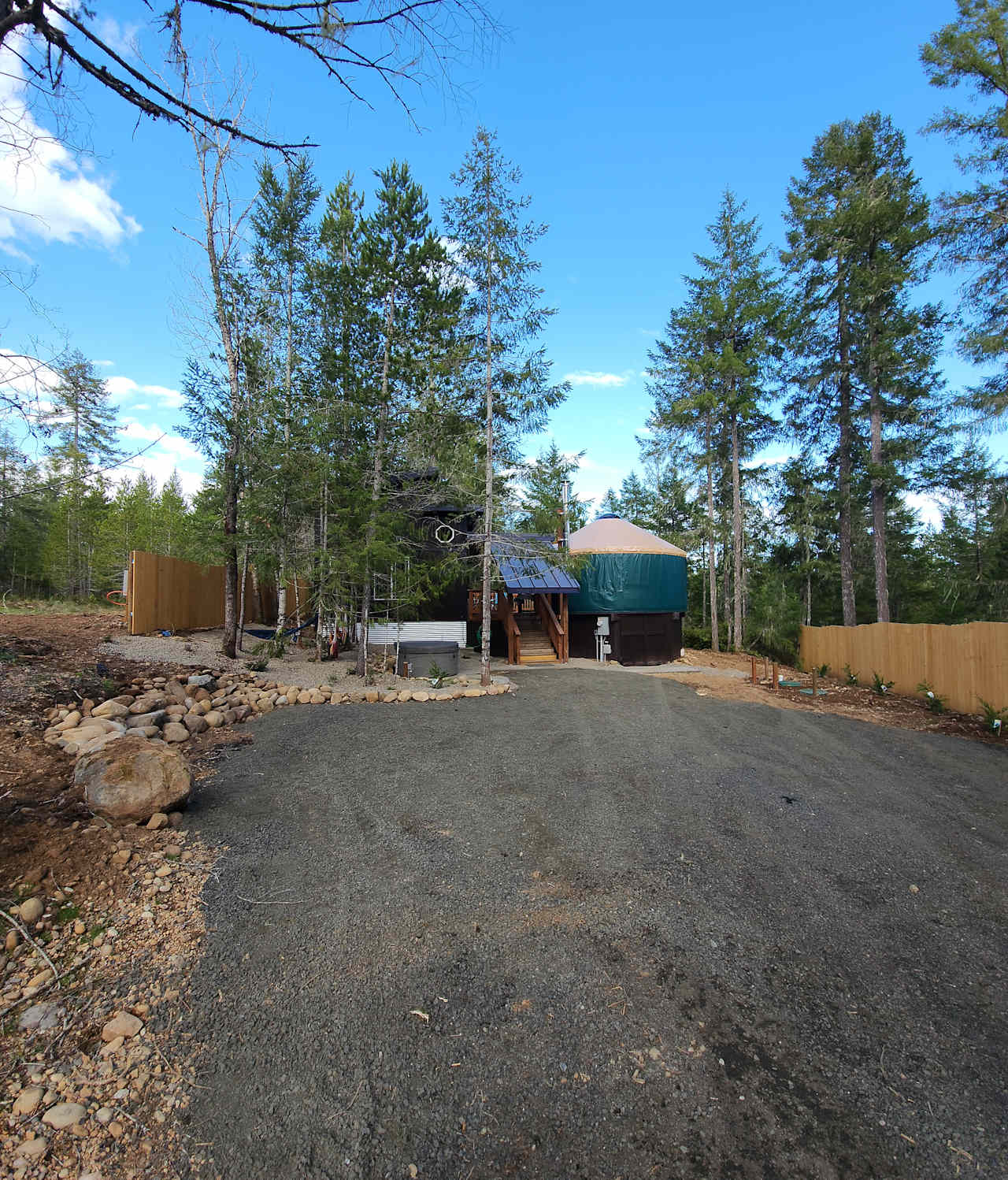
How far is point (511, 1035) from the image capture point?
1.89 m

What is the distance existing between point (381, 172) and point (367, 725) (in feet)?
31.8

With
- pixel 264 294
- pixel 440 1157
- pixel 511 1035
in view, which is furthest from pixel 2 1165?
pixel 264 294

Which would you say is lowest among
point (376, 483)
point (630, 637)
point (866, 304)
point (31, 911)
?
point (31, 911)

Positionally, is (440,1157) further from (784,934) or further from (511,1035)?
(784,934)

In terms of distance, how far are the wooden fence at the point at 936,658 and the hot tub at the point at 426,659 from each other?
8.04 m

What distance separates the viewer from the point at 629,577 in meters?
15.0

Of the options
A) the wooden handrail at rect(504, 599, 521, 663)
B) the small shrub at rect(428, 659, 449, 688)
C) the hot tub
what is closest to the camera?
the small shrub at rect(428, 659, 449, 688)

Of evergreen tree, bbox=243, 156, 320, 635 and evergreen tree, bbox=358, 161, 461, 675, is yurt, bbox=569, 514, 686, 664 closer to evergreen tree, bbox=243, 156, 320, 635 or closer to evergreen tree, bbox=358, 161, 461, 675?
evergreen tree, bbox=358, 161, 461, 675

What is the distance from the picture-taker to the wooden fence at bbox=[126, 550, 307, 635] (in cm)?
972

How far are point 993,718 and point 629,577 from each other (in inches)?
344

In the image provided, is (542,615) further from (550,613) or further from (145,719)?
(145,719)

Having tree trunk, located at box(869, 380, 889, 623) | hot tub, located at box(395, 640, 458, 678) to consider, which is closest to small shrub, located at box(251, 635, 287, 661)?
hot tub, located at box(395, 640, 458, 678)

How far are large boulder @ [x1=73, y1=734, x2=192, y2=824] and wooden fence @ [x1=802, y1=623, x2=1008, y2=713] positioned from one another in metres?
9.85

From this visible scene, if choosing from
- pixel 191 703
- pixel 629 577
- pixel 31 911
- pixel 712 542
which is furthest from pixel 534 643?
pixel 31 911
